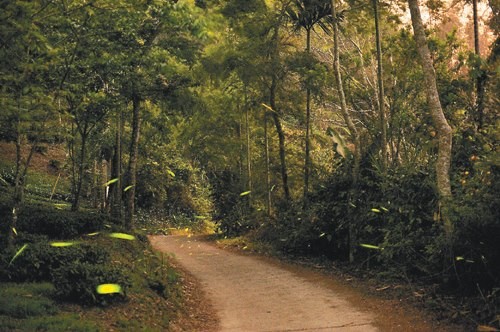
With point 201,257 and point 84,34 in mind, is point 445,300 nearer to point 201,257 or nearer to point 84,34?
point 84,34

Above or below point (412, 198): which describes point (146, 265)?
below

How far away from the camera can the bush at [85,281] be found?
7.01m

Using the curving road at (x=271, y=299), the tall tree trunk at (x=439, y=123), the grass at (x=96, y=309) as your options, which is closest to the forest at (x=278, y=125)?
the tall tree trunk at (x=439, y=123)

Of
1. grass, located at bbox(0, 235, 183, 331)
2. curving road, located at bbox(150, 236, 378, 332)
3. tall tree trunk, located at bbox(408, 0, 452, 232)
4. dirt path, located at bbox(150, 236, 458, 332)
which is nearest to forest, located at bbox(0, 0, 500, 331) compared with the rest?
tall tree trunk, located at bbox(408, 0, 452, 232)

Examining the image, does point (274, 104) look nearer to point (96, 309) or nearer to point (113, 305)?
point (113, 305)

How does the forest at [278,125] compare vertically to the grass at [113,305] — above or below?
above

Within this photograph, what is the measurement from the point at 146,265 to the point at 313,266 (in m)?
4.17

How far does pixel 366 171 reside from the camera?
497 inches

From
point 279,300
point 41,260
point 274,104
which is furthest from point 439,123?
point 274,104

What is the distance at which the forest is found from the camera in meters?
7.57

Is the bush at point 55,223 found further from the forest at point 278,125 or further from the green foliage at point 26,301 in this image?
the green foliage at point 26,301

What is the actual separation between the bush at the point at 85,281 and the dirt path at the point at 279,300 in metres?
1.70

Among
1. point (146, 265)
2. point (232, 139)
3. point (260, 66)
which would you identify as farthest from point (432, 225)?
point (232, 139)

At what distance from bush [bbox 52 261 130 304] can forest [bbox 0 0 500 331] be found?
0.03 m
